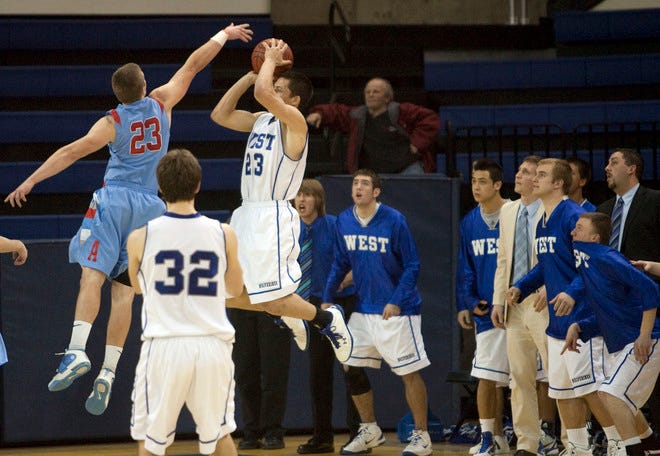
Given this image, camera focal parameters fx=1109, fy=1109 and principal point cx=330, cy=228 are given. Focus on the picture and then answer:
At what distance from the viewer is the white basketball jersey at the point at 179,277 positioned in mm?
5164

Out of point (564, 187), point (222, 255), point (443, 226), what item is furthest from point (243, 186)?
point (443, 226)

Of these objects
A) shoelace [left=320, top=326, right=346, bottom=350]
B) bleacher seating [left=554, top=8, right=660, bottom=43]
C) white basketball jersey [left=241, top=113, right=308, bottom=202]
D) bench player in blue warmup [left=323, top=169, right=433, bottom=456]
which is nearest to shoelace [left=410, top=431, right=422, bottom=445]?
bench player in blue warmup [left=323, top=169, right=433, bottom=456]

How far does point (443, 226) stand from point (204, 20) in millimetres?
5047

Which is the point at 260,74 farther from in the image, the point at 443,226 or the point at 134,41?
the point at 134,41

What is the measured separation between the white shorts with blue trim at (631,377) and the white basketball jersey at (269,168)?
231cm

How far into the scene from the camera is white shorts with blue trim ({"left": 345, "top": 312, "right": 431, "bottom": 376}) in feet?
27.9

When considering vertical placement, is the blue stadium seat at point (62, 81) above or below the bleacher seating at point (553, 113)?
above

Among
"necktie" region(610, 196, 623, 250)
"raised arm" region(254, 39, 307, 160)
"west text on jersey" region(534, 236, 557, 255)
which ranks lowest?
"west text on jersey" region(534, 236, 557, 255)

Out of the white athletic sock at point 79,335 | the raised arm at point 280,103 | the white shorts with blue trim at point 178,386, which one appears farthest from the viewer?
the white athletic sock at point 79,335

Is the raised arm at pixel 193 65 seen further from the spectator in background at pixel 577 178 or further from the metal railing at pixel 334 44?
the metal railing at pixel 334 44

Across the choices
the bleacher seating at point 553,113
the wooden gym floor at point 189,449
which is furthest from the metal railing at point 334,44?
the wooden gym floor at point 189,449

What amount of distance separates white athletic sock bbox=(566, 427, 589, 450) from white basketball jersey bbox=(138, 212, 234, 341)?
10.2 ft

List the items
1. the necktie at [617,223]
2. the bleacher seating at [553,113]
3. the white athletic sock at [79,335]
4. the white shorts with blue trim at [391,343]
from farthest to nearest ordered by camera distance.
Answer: the bleacher seating at [553,113]
the white shorts with blue trim at [391,343]
the necktie at [617,223]
the white athletic sock at [79,335]

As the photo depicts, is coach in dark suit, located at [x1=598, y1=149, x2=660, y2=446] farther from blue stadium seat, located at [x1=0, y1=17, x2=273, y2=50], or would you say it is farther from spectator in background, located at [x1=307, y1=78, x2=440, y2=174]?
blue stadium seat, located at [x1=0, y1=17, x2=273, y2=50]
